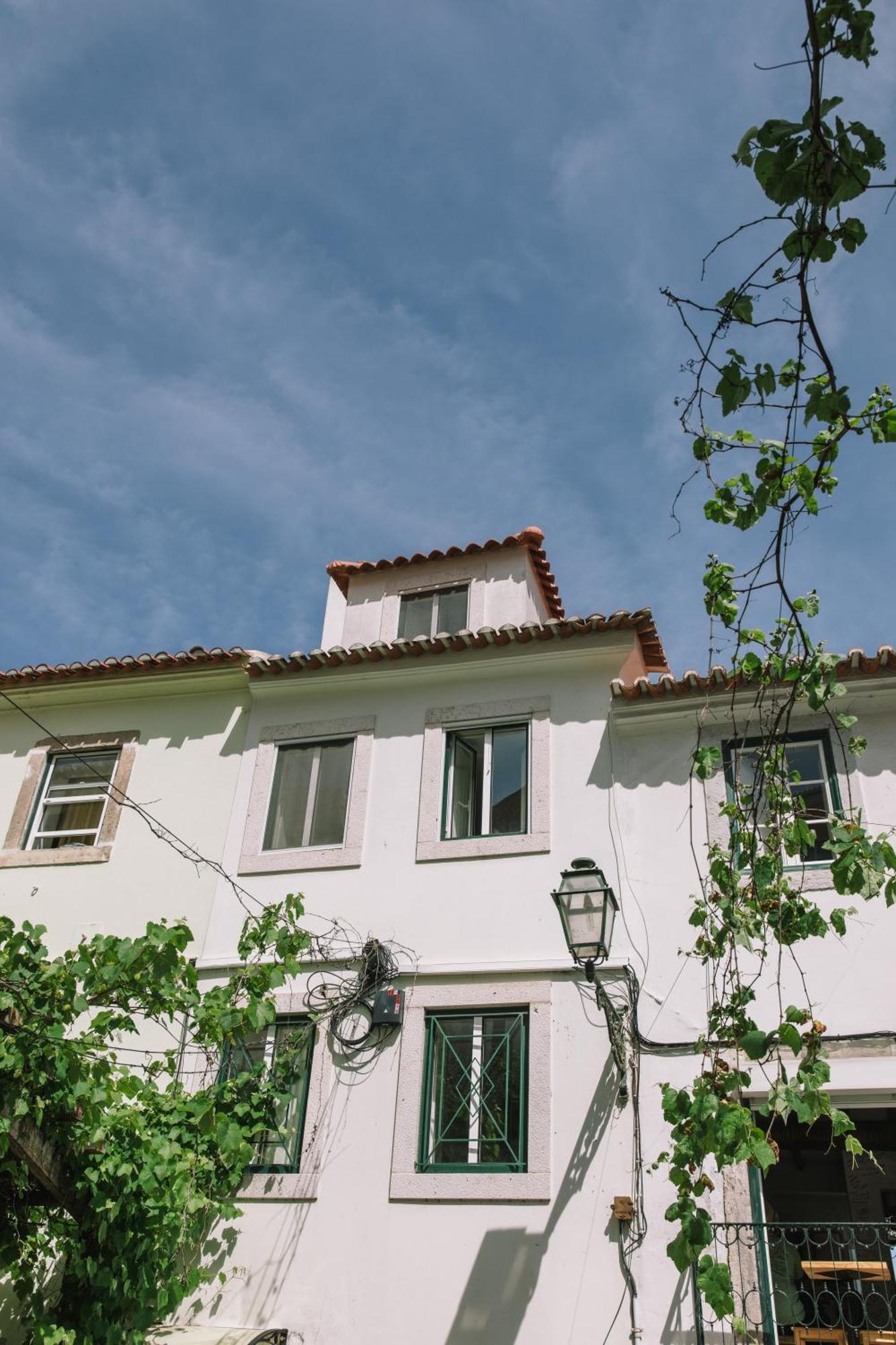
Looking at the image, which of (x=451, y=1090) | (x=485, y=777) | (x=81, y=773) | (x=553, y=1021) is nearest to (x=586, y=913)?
→ (x=553, y=1021)

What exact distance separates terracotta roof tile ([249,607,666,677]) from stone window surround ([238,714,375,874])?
1.75 feet

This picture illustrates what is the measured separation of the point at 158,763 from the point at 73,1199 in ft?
15.3

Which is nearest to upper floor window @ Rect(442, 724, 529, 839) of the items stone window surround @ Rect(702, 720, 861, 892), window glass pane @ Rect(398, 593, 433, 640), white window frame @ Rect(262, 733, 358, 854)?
white window frame @ Rect(262, 733, 358, 854)

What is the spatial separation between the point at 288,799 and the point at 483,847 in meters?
2.06

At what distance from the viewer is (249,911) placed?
973 centimetres

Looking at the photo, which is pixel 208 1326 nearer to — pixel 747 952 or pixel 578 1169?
pixel 578 1169

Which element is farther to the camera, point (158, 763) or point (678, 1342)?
point (158, 763)

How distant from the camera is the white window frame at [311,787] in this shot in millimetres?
9969

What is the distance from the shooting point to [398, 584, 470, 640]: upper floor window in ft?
40.5

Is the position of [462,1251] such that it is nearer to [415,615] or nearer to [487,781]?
[487,781]

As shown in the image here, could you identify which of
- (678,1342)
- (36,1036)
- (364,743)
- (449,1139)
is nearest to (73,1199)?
(36,1036)

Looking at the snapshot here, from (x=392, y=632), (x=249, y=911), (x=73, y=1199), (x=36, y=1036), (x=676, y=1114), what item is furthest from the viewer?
(x=392, y=632)

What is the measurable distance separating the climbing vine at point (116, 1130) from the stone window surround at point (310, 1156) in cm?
20

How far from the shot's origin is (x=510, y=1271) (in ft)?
25.0
